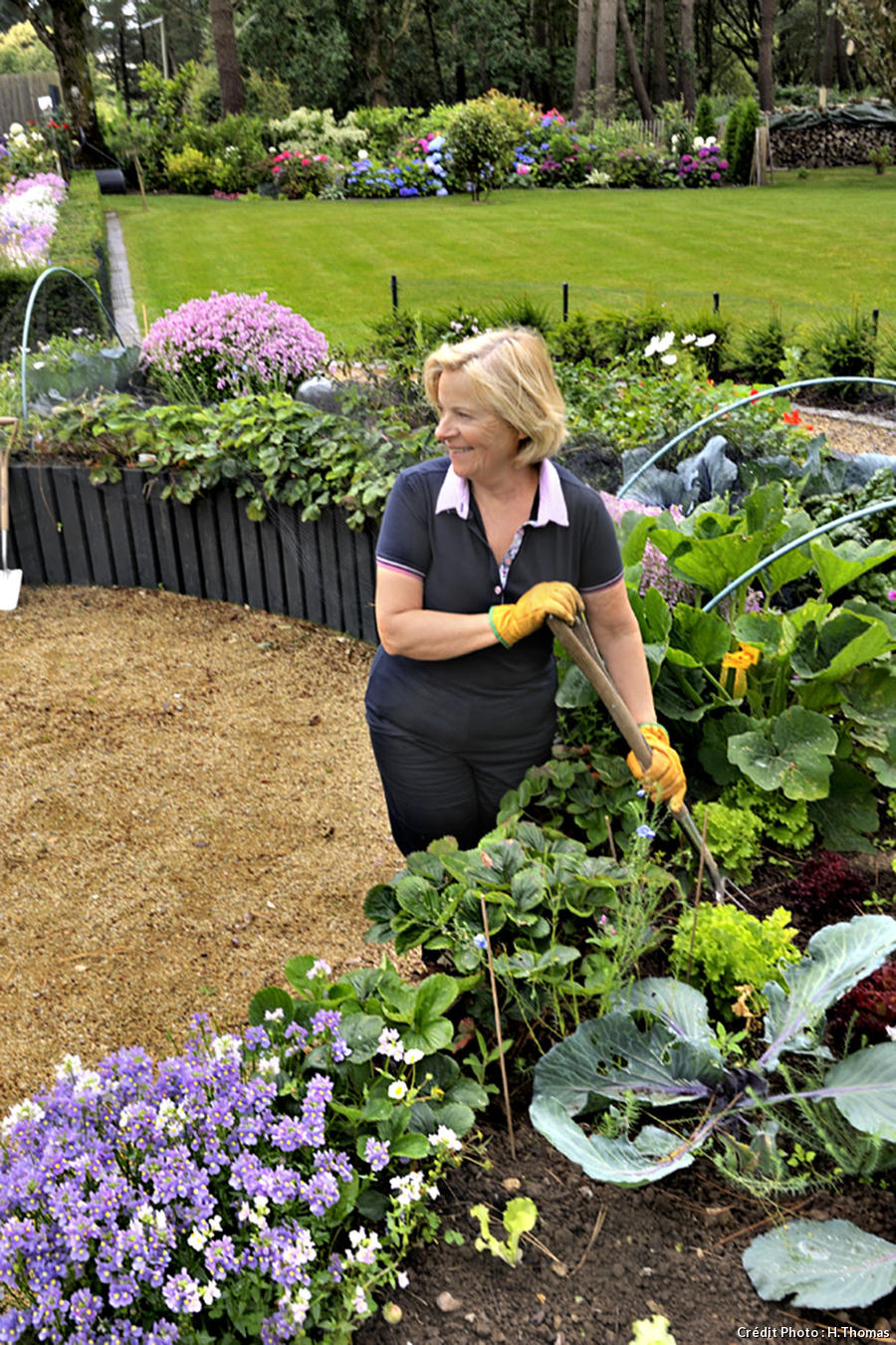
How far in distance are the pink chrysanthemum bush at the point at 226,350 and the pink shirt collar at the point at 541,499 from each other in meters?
3.91

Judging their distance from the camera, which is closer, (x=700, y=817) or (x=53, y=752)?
(x=700, y=817)

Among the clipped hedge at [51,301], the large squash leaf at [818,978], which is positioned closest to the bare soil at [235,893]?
the large squash leaf at [818,978]

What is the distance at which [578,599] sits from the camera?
6.95 ft

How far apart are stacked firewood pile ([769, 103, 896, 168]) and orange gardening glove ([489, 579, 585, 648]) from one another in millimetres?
22758

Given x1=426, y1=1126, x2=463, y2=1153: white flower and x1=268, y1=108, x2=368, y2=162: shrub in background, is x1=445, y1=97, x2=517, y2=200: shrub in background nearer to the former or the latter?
x1=268, y1=108, x2=368, y2=162: shrub in background

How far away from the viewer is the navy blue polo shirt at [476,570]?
7.32 feet

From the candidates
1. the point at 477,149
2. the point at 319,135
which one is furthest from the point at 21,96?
the point at 477,149

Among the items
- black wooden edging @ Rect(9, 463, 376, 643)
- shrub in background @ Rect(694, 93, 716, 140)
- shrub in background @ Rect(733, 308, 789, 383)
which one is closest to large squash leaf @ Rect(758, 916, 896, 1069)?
black wooden edging @ Rect(9, 463, 376, 643)

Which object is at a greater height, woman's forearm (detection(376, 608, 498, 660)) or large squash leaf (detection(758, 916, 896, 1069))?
woman's forearm (detection(376, 608, 498, 660))

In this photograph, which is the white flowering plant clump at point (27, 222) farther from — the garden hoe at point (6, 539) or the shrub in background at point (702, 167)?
the shrub in background at point (702, 167)

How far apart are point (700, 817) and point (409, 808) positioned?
0.66 metres

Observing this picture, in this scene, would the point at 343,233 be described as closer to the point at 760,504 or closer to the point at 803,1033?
the point at 760,504

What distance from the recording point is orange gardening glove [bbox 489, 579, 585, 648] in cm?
203

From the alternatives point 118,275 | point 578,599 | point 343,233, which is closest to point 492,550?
point 578,599
